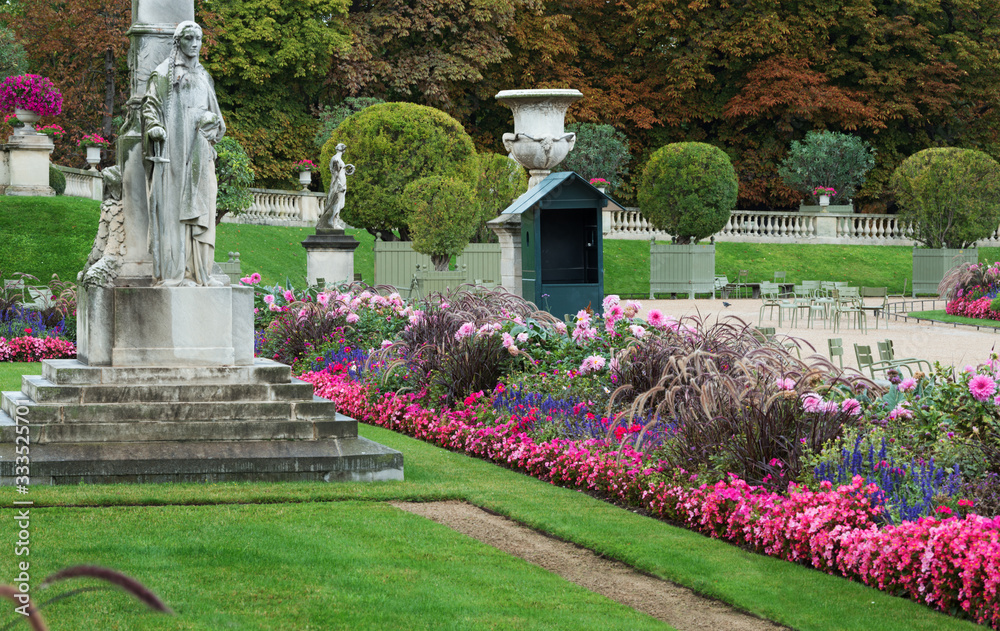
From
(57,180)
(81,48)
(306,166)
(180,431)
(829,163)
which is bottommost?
(180,431)

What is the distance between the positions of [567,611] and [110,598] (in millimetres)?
1889

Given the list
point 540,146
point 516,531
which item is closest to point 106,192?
point 516,531

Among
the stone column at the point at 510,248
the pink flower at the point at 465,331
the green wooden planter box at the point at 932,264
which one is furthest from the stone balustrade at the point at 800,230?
the pink flower at the point at 465,331

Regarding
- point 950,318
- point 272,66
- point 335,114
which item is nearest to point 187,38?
point 950,318

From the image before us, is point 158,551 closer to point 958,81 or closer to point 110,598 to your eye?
point 110,598

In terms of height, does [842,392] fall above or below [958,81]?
below

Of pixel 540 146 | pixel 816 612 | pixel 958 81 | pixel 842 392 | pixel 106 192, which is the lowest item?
pixel 816 612

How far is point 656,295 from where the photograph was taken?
110 feet

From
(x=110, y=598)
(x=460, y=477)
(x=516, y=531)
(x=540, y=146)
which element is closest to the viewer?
(x=110, y=598)

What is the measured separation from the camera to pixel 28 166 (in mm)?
29141

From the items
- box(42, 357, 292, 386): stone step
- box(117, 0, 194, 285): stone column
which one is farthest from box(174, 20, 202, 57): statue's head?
box(42, 357, 292, 386): stone step

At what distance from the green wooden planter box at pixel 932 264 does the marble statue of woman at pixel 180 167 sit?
2743 cm

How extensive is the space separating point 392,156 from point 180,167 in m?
20.7

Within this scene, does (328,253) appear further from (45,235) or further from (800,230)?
(800,230)
